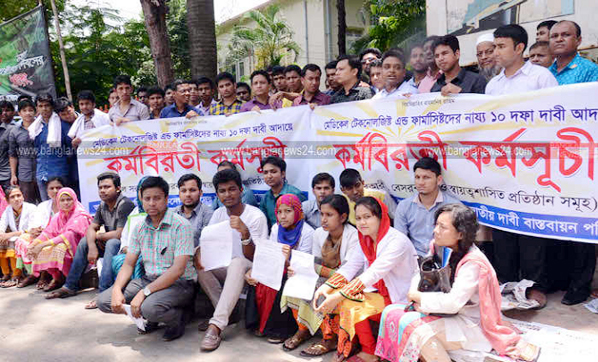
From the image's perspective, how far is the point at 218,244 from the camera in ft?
13.5

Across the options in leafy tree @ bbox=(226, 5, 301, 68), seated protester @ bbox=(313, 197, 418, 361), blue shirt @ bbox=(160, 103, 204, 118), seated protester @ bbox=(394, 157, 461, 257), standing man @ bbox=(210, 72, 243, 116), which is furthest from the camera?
leafy tree @ bbox=(226, 5, 301, 68)

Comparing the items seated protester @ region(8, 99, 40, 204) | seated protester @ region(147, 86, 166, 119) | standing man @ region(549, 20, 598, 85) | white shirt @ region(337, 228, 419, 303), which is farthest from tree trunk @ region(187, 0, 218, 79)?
white shirt @ region(337, 228, 419, 303)

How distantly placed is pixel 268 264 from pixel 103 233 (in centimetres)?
220

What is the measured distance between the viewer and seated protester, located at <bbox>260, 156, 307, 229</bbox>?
4586mm

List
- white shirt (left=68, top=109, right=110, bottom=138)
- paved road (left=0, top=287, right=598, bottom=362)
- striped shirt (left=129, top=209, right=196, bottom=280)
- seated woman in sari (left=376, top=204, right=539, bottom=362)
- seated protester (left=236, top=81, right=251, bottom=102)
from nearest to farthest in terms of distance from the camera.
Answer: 1. seated woman in sari (left=376, top=204, right=539, bottom=362)
2. paved road (left=0, top=287, right=598, bottom=362)
3. striped shirt (left=129, top=209, right=196, bottom=280)
4. seated protester (left=236, top=81, right=251, bottom=102)
5. white shirt (left=68, top=109, right=110, bottom=138)

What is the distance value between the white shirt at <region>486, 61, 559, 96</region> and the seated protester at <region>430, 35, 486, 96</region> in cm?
20

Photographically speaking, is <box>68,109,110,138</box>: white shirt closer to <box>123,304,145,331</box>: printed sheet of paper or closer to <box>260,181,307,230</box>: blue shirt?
<box>260,181,307,230</box>: blue shirt

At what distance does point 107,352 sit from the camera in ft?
12.4

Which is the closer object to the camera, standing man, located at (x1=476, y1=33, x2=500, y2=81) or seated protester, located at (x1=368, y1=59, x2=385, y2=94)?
standing man, located at (x1=476, y1=33, x2=500, y2=81)

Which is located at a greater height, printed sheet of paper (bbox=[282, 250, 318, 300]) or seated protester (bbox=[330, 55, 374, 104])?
seated protester (bbox=[330, 55, 374, 104])

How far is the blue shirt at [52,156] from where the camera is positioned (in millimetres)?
6379

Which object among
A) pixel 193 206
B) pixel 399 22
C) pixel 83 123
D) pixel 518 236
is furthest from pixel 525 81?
pixel 399 22

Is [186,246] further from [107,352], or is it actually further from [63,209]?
[63,209]

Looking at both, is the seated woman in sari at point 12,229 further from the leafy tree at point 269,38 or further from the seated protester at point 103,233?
the leafy tree at point 269,38
